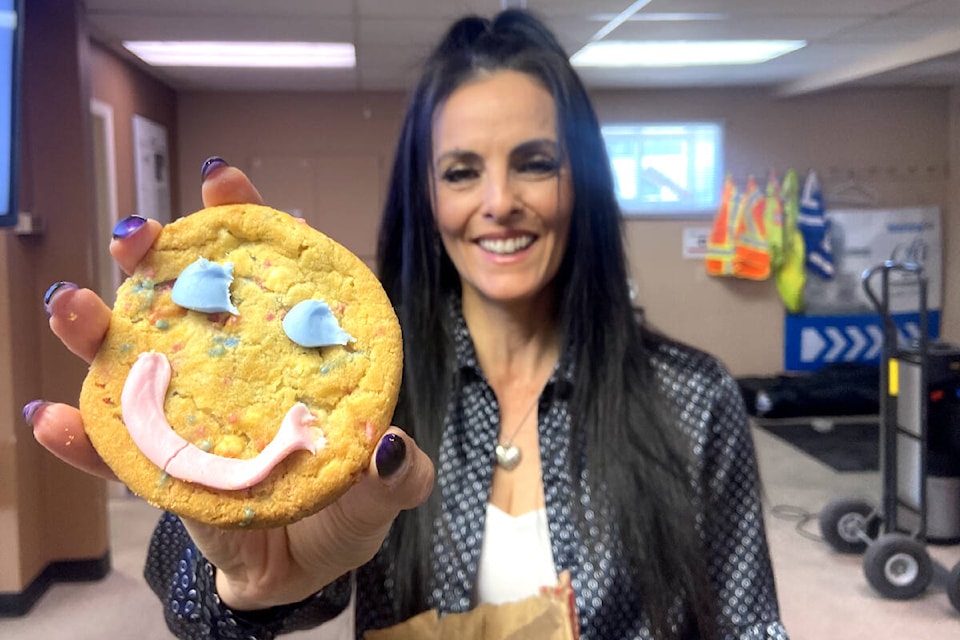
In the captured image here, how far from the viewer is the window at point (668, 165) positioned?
5.59 meters

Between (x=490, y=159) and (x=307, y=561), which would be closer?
(x=307, y=561)

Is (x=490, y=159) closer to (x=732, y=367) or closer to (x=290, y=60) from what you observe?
(x=290, y=60)

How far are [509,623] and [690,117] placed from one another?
5301mm

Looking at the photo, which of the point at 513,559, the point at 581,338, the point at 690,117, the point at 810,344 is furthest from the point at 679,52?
the point at 513,559

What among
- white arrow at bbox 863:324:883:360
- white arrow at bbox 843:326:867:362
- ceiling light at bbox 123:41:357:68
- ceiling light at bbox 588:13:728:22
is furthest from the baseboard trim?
white arrow at bbox 863:324:883:360

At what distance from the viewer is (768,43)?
404 cm

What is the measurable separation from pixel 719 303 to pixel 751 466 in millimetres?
4899

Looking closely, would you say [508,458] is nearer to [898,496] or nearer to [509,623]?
[509,623]

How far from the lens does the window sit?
18.3 feet

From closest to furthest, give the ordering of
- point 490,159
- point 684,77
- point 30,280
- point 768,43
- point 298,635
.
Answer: point 490,159
point 298,635
point 30,280
point 768,43
point 684,77

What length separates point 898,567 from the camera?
110 inches

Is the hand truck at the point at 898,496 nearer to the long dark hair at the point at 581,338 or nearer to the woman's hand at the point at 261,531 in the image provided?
the long dark hair at the point at 581,338

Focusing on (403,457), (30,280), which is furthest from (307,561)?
(30,280)

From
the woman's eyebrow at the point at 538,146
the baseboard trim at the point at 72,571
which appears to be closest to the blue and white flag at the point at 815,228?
the baseboard trim at the point at 72,571
